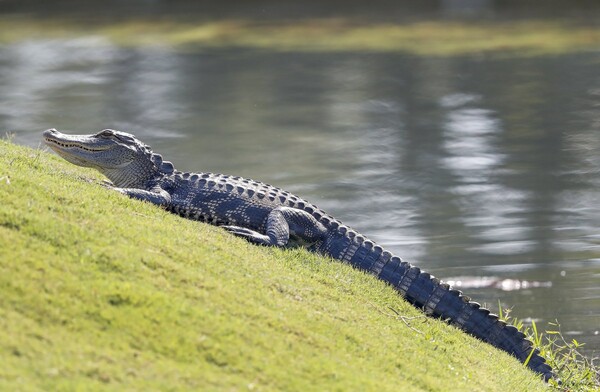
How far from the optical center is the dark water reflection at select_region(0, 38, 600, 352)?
9.63 metres

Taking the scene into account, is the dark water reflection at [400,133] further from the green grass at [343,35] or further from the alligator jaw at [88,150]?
the alligator jaw at [88,150]

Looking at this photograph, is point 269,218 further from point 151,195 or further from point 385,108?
point 385,108

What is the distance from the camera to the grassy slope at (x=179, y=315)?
13.2 feet

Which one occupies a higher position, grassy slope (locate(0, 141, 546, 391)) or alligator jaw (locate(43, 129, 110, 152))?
alligator jaw (locate(43, 129, 110, 152))

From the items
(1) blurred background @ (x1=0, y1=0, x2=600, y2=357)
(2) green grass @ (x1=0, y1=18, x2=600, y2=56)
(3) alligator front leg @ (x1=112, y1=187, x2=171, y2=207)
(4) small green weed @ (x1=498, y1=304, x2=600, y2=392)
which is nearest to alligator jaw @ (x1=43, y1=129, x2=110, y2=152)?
(3) alligator front leg @ (x1=112, y1=187, x2=171, y2=207)

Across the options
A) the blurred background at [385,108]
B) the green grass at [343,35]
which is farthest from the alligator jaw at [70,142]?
the green grass at [343,35]

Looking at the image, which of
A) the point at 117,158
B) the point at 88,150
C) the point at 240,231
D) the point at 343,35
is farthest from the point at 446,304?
the point at 343,35

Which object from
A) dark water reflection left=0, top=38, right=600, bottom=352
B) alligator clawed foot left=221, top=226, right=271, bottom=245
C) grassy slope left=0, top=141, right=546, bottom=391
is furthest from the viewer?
dark water reflection left=0, top=38, right=600, bottom=352

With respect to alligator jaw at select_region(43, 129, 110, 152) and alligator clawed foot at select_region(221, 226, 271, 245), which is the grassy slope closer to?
alligator clawed foot at select_region(221, 226, 271, 245)

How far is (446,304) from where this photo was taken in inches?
251

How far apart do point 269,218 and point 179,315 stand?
6.66 ft

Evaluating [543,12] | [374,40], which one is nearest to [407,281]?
[374,40]

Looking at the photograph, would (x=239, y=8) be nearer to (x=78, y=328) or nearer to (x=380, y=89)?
(x=380, y=89)

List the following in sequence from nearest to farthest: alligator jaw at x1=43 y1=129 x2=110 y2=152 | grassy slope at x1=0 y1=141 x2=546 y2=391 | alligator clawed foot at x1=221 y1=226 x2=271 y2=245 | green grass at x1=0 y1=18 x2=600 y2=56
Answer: grassy slope at x1=0 y1=141 x2=546 y2=391, alligator clawed foot at x1=221 y1=226 x2=271 y2=245, alligator jaw at x1=43 y1=129 x2=110 y2=152, green grass at x1=0 y1=18 x2=600 y2=56
